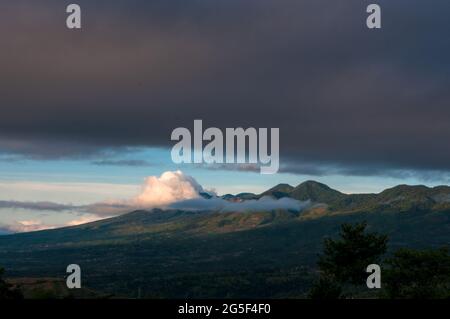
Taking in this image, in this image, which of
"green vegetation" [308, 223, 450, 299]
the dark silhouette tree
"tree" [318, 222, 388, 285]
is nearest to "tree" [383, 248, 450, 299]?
"green vegetation" [308, 223, 450, 299]

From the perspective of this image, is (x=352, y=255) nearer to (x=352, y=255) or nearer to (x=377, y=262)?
(x=352, y=255)

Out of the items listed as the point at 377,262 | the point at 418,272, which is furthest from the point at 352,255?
the point at 418,272

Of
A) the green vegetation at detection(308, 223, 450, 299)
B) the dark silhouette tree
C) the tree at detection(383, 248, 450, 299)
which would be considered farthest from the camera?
the tree at detection(383, 248, 450, 299)

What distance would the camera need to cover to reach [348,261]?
7419 cm

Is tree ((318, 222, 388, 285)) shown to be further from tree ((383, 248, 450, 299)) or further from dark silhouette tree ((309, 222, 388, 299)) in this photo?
tree ((383, 248, 450, 299))

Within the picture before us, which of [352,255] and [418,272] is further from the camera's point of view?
[418,272]

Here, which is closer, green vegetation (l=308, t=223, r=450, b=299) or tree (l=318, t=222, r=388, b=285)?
green vegetation (l=308, t=223, r=450, b=299)

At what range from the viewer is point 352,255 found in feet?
243

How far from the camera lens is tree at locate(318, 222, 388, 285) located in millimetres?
72938
